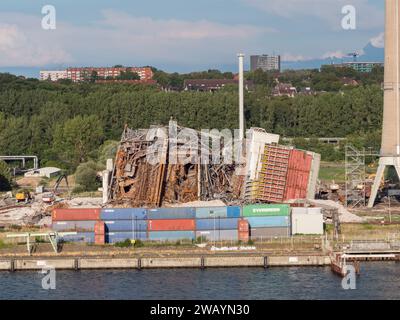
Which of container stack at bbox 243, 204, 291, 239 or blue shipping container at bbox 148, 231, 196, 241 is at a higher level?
container stack at bbox 243, 204, 291, 239

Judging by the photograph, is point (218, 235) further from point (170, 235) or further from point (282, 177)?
point (282, 177)

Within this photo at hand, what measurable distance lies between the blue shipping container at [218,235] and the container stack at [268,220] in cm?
109

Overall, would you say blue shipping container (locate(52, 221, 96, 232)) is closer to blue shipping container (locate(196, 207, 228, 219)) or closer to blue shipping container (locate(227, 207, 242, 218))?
blue shipping container (locate(196, 207, 228, 219))

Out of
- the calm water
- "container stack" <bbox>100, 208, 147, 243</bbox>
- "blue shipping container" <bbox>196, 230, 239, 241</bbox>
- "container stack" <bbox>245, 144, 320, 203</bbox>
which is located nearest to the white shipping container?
"blue shipping container" <bbox>196, 230, 239, 241</bbox>

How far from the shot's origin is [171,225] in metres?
56.9

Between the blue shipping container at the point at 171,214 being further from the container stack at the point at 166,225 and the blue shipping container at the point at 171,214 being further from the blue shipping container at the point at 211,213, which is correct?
the blue shipping container at the point at 211,213

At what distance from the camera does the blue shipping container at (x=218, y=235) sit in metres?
56.8

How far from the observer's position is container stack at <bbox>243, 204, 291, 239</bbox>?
5753 cm

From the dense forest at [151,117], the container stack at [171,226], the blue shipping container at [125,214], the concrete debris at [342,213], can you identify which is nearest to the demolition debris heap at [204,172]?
the concrete debris at [342,213]

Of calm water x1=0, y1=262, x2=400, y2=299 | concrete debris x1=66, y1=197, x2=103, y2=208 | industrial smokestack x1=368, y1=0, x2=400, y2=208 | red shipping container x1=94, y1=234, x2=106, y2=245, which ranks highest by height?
industrial smokestack x1=368, y1=0, x2=400, y2=208

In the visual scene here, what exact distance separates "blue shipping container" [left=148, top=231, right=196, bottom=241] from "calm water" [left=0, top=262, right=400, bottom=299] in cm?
493

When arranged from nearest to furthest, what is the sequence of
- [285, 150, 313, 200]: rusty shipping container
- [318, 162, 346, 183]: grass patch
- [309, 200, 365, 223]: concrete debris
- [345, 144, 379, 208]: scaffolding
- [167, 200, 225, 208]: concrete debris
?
1. [167, 200, 225, 208]: concrete debris
2. [309, 200, 365, 223]: concrete debris
3. [285, 150, 313, 200]: rusty shipping container
4. [345, 144, 379, 208]: scaffolding
5. [318, 162, 346, 183]: grass patch

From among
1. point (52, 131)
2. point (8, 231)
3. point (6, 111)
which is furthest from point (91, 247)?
point (6, 111)

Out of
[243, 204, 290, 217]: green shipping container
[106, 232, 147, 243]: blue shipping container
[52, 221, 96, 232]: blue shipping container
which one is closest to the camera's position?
[106, 232, 147, 243]: blue shipping container
